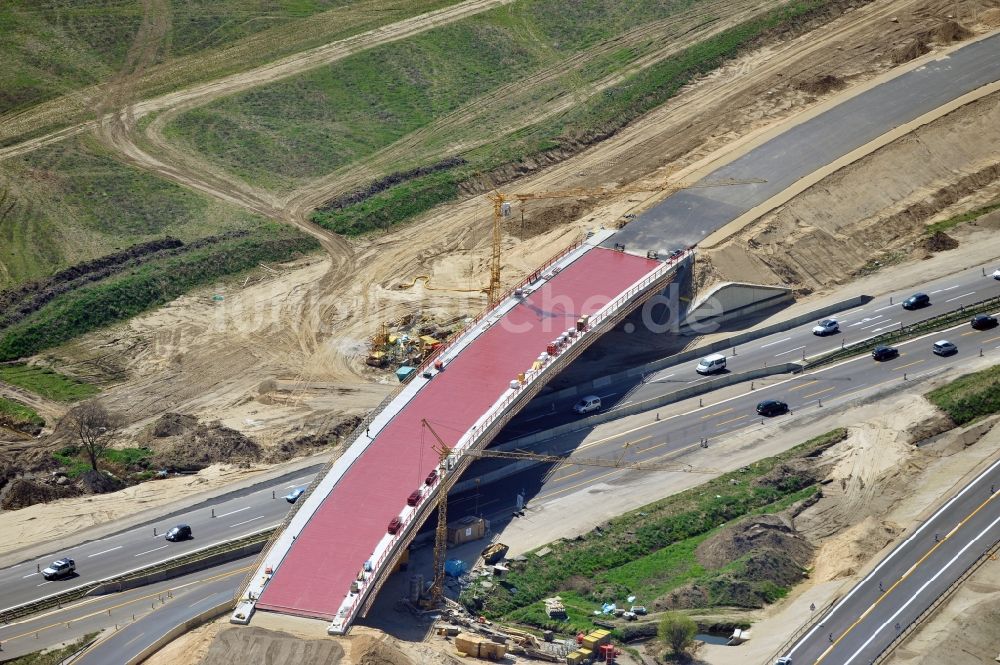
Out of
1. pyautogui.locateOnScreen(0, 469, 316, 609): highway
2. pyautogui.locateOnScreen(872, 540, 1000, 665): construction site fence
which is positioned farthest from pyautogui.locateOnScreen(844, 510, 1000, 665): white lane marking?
pyautogui.locateOnScreen(0, 469, 316, 609): highway

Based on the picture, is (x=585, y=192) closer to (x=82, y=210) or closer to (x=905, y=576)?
(x=82, y=210)

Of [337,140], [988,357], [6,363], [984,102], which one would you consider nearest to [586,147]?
[337,140]

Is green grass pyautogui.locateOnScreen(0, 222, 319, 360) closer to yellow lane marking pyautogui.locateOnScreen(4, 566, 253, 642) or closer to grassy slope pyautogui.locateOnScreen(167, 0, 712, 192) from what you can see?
grassy slope pyautogui.locateOnScreen(167, 0, 712, 192)

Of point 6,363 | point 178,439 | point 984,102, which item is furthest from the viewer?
point 984,102

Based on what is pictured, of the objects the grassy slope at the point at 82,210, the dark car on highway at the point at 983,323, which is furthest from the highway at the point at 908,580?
the grassy slope at the point at 82,210

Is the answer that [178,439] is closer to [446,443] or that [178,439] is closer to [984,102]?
[446,443]

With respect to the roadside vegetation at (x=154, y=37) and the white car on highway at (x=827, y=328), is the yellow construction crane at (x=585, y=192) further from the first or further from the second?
the roadside vegetation at (x=154, y=37)

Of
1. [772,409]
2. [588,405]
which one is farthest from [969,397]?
[588,405]
